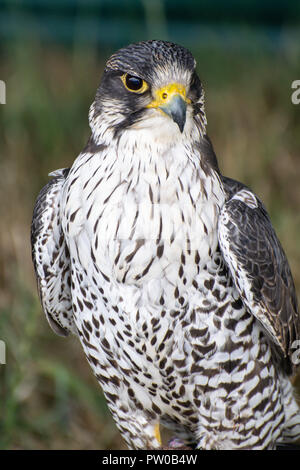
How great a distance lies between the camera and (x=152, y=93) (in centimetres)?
231

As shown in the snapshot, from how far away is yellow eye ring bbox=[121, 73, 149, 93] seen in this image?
233 centimetres

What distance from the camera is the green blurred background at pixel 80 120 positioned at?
381 centimetres

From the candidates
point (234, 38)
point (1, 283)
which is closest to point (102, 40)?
point (234, 38)

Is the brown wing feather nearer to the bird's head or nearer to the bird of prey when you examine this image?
the bird of prey

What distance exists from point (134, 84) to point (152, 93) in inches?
2.9

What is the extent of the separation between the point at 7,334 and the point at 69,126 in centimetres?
214

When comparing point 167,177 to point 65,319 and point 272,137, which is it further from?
point 272,137

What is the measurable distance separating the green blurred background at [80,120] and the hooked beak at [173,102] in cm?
111
